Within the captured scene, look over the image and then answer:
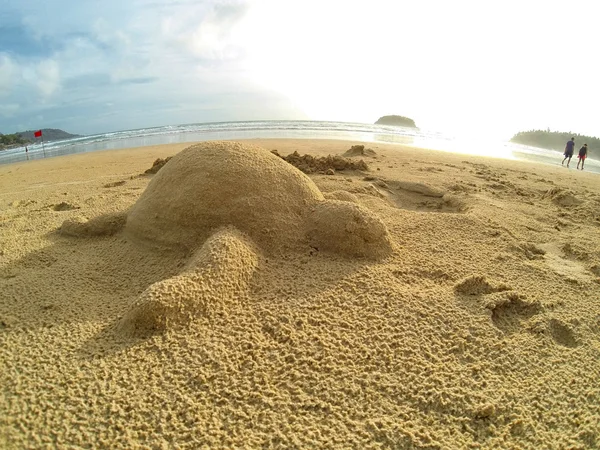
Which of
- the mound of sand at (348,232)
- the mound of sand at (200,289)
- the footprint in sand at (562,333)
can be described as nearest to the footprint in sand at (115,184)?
the mound of sand at (200,289)

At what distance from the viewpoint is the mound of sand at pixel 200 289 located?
7.30ft

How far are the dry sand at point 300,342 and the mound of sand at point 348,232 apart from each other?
0.03 meters

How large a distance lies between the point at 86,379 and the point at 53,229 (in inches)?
115

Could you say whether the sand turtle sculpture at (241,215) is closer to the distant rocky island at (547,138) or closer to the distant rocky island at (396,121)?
the distant rocky island at (547,138)

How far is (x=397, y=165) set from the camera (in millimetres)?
8523

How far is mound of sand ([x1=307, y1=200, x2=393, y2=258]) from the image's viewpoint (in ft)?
10.2

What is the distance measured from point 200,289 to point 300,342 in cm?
76

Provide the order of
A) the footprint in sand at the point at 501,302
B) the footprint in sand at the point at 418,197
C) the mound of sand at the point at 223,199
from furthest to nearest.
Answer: the footprint in sand at the point at 418,197
the mound of sand at the point at 223,199
the footprint in sand at the point at 501,302

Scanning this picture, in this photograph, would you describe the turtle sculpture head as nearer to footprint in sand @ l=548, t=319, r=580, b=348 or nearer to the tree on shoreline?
footprint in sand @ l=548, t=319, r=580, b=348

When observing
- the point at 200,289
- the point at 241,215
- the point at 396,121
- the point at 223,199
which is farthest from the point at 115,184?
the point at 396,121

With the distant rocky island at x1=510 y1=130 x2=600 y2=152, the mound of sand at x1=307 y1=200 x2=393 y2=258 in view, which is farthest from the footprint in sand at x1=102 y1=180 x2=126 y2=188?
the distant rocky island at x1=510 y1=130 x2=600 y2=152

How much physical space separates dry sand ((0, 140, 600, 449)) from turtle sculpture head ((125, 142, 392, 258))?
0.05 metres

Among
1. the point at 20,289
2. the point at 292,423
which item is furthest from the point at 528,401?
the point at 20,289

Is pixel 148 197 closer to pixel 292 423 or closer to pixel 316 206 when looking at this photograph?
pixel 316 206
